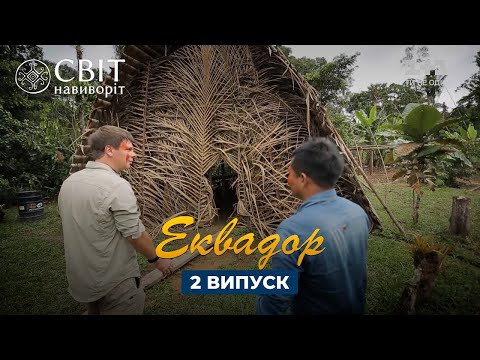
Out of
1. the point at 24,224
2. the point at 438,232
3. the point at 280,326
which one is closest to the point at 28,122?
the point at 24,224

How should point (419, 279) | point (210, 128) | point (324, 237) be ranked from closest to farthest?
point (324, 237)
point (419, 279)
point (210, 128)

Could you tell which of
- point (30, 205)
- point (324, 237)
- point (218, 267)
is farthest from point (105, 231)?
point (30, 205)

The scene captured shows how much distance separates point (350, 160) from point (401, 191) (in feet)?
14.5

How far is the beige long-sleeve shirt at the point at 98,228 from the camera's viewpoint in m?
1.49

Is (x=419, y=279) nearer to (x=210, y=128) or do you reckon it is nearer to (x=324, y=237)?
(x=324, y=237)

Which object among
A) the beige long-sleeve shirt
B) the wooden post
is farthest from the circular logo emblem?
the wooden post

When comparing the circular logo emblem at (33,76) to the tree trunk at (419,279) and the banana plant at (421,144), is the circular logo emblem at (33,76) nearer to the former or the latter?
the tree trunk at (419,279)

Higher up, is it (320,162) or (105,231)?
(320,162)

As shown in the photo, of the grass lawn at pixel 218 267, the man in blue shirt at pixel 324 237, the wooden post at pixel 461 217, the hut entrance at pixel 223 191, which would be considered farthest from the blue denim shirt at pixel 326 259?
the hut entrance at pixel 223 191

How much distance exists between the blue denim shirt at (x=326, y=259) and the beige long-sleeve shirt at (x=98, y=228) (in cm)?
93

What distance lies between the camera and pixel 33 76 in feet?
6.89

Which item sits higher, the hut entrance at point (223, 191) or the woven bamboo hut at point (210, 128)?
the woven bamboo hut at point (210, 128)

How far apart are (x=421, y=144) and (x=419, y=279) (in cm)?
252

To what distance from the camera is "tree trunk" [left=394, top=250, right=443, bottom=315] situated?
2.03m
